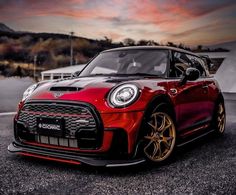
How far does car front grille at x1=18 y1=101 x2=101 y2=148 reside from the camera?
10.5ft

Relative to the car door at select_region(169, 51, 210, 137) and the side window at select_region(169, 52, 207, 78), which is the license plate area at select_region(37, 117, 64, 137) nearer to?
the car door at select_region(169, 51, 210, 137)

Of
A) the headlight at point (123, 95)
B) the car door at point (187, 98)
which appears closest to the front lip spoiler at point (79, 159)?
the headlight at point (123, 95)

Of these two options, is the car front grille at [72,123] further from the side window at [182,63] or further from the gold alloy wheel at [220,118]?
the gold alloy wheel at [220,118]

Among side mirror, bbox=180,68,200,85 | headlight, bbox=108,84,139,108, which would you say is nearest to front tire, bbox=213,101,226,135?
side mirror, bbox=180,68,200,85

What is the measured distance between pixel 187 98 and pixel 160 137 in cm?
78

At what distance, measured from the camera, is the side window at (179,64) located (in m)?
4.29

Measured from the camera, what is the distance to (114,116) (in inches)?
125

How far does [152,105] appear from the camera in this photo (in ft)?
11.3

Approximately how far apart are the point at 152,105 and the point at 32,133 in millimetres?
1297

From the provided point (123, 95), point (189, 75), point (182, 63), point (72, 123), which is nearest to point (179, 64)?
point (182, 63)

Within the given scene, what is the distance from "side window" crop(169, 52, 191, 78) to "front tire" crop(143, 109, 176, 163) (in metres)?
0.72

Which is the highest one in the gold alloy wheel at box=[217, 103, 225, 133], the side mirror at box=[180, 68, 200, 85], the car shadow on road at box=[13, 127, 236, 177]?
the side mirror at box=[180, 68, 200, 85]

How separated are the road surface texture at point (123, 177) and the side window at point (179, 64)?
41.4 inches

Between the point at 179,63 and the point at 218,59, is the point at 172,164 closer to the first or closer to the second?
the point at 179,63
